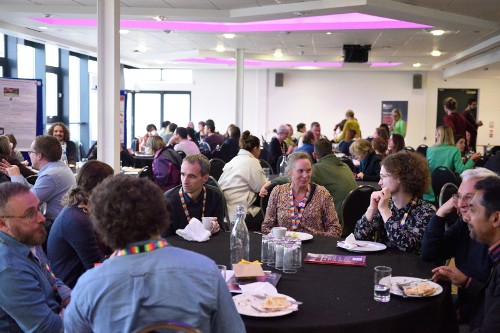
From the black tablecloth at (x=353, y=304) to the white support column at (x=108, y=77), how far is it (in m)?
2.69

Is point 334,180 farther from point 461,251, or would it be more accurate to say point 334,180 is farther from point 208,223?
point 461,251

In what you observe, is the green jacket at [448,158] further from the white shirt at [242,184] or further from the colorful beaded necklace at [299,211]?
the colorful beaded necklace at [299,211]

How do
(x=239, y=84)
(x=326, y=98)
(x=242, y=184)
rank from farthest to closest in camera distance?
(x=326, y=98), (x=239, y=84), (x=242, y=184)

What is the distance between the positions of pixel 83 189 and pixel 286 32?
299 inches

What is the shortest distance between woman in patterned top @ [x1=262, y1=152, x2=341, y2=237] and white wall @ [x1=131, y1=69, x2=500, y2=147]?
13581 mm

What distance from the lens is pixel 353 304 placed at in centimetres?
214

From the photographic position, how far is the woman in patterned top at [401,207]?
3041 millimetres

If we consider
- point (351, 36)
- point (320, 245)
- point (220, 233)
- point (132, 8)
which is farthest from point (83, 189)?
point (351, 36)

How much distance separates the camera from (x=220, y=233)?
3463 millimetres

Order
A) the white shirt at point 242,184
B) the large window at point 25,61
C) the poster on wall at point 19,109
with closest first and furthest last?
the white shirt at point 242,184, the poster on wall at point 19,109, the large window at point 25,61

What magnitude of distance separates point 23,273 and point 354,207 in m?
2.93

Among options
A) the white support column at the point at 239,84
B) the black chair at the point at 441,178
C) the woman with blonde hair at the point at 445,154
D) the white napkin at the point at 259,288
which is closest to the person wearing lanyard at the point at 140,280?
the white napkin at the point at 259,288

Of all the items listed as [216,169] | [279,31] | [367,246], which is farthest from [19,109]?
[367,246]

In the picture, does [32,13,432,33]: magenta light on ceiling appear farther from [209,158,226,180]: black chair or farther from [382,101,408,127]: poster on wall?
[382,101,408,127]: poster on wall
